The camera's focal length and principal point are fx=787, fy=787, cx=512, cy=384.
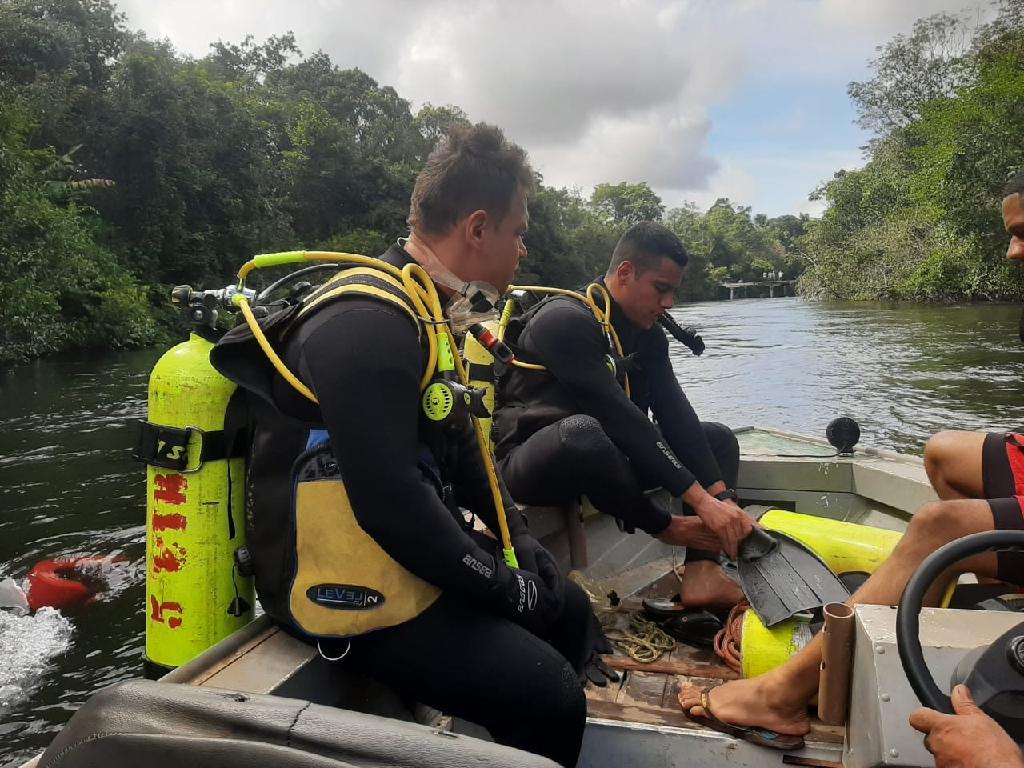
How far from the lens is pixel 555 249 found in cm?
4647

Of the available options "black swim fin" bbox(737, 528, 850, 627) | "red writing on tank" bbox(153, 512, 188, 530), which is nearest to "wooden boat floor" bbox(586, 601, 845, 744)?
"black swim fin" bbox(737, 528, 850, 627)

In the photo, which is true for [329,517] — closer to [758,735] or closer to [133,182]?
[758,735]

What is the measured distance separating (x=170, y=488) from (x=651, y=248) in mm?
2335

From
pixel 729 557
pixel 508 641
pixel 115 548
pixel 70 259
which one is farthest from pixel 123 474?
pixel 70 259

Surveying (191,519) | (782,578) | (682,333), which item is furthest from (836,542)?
(191,519)

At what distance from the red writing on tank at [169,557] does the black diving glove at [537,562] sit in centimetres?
87

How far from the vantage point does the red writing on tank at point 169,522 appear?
6.02ft

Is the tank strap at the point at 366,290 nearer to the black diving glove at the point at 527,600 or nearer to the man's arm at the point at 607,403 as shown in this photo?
Answer: the black diving glove at the point at 527,600

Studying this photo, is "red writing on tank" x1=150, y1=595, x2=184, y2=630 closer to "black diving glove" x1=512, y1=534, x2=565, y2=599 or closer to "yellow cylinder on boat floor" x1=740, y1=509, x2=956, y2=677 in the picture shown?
"black diving glove" x1=512, y1=534, x2=565, y2=599

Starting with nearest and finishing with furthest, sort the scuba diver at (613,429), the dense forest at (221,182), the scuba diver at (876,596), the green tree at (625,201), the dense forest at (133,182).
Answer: the scuba diver at (876,596), the scuba diver at (613,429), the dense forest at (133,182), the dense forest at (221,182), the green tree at (625,201)

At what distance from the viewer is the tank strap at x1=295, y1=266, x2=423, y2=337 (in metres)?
1.71

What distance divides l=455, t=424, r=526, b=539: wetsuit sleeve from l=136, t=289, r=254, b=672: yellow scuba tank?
2.01ft

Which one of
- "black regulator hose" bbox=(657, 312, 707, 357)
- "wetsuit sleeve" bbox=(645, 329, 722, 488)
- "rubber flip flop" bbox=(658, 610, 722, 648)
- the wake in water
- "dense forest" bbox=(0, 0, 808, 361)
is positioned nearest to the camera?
"rubber flip flop" bbox=(658, 610, 722, 648)

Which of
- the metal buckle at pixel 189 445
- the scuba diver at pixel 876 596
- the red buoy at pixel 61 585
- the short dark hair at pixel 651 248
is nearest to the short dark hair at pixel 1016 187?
the scuba diver at pixel 876 596
